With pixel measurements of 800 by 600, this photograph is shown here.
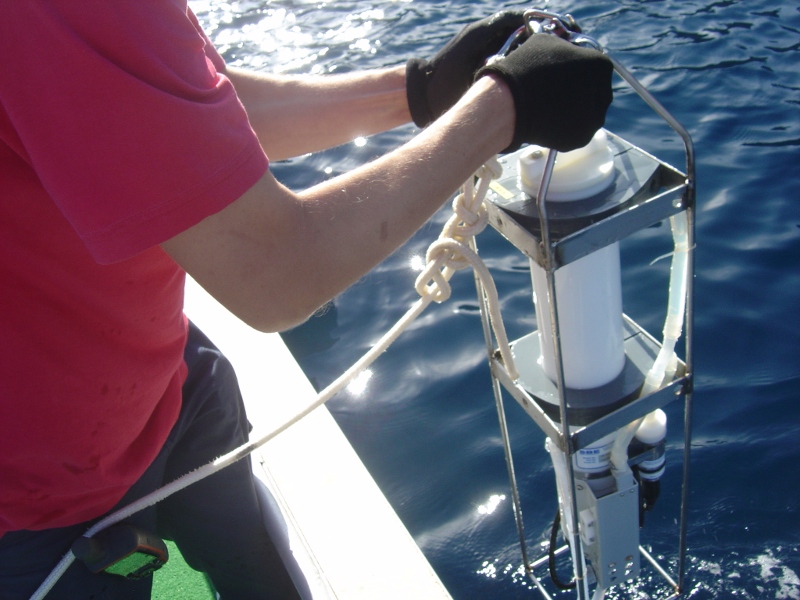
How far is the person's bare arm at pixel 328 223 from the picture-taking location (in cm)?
99

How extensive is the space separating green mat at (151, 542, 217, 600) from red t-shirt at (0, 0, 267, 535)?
0.88 m

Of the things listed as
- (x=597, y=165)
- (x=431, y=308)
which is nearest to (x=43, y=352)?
(x=597, y=165)

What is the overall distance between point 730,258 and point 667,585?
1.61 m

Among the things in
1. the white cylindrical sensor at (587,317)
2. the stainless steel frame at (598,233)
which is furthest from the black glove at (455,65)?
the white cylindrical sensor at (587,317)

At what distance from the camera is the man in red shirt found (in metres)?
0.87

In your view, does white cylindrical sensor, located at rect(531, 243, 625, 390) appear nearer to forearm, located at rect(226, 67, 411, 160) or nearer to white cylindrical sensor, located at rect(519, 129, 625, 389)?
white cylindrical sensor, located at rect(519, 129, 625, 389)

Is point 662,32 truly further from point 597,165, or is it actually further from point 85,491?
point 85,491

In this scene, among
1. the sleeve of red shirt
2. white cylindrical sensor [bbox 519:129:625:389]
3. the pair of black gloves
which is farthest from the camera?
white cylindrical sensor [bbox 519:129:625:389]

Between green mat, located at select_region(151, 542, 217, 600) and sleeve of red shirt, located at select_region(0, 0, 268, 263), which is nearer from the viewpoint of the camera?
sleeve of red shirt, located at select_region(0, 0, 268, 263)

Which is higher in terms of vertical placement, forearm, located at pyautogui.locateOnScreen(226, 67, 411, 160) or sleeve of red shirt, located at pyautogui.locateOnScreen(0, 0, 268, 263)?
sleeve of red shirt, located at pyautogui.locateOnScreen(0, 0, 268, 263)

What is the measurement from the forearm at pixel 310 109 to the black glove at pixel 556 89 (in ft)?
1.70

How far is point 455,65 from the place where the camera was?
1.45 m

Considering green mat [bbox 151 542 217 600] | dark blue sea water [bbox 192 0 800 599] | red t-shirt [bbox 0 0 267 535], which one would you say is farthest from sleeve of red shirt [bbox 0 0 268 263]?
dark blue sea water [bbox 192 0 800 599]

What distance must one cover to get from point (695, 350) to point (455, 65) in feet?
5.76
